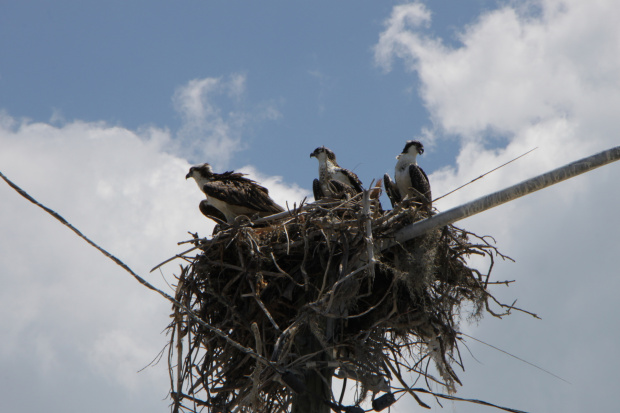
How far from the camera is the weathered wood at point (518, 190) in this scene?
5.75m

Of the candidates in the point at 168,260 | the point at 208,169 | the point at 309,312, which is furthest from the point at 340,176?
the point at 309,312

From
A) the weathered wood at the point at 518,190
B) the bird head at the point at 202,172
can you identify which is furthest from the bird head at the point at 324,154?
the weathered wood at the point at 518,190

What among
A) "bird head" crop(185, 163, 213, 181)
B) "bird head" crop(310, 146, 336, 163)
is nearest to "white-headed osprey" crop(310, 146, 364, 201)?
"bird head" crop(310, 146, 336, 163)

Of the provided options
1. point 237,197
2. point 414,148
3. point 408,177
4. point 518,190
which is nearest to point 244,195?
point 237,197

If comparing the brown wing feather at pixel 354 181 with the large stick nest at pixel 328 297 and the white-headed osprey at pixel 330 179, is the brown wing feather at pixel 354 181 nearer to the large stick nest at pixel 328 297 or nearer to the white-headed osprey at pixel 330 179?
the white-headed osprey at pixel 330 179

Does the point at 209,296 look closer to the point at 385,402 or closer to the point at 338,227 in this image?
the point at 338,227

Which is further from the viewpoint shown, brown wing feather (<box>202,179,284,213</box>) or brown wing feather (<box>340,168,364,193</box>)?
brown wing feather (<box>340,168,364,193</box>)

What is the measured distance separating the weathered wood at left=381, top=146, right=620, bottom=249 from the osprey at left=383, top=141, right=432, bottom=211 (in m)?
2.15

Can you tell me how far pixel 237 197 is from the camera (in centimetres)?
953

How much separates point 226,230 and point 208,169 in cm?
233

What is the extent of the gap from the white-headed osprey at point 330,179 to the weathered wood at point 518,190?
2603mm

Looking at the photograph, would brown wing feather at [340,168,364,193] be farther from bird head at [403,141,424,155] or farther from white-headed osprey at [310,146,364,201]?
bird head at [403,141,424,155]

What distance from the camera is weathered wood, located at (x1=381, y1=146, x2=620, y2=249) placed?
575 centimetres

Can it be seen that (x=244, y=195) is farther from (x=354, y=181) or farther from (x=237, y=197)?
(x=354, y=181)
